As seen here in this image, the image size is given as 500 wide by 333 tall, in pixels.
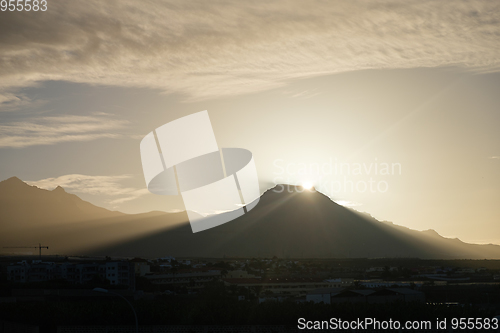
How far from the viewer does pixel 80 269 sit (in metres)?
93.1

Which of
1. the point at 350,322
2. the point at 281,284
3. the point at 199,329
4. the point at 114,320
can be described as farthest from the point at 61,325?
the point at 281,284

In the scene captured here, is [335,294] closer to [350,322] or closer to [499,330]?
[350,322]

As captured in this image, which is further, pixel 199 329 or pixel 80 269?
pixel 80 269

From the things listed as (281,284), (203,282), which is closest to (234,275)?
(203,282)

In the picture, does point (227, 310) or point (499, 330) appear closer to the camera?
point (499, 330)

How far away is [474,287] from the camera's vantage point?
7688cm

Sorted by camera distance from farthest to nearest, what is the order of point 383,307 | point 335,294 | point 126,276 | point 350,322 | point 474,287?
point 126,276, point 474,287, point 335,294, point 383,307, point 350,322

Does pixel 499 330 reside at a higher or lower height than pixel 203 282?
lower

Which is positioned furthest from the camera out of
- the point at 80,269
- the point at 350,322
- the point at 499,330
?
the point at 80,269

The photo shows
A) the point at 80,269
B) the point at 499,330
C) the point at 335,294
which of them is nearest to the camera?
the point at 499,330

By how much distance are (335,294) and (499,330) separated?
20.5 metres

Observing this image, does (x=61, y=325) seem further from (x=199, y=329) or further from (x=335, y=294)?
(x=335, y=294)

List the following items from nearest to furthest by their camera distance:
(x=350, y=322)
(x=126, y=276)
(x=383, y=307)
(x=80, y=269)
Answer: (x=350, y=322) < (x=383, y=307) < (x=126, y=276) < (x=80, y=269)

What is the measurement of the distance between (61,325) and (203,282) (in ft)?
162
